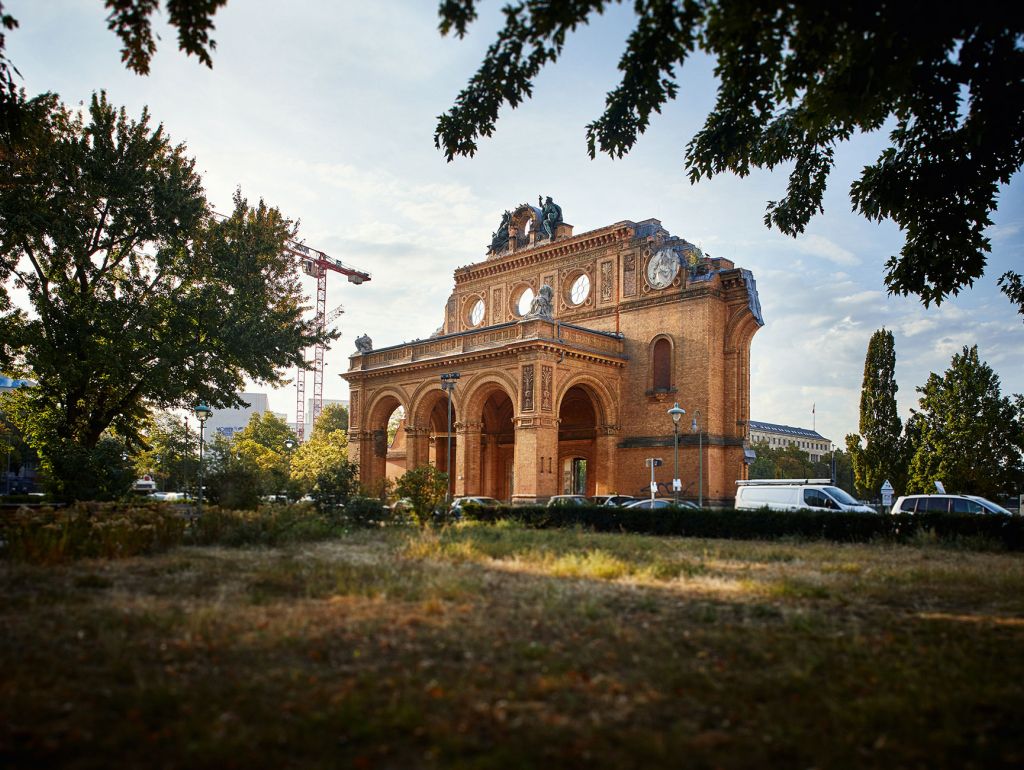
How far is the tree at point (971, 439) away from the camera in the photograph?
36844 mm

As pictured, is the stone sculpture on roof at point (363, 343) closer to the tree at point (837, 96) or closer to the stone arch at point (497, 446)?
the stone arch at point (497, 446)

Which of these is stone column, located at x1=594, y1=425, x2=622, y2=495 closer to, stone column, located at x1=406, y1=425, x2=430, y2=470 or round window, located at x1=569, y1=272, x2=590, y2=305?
round window, located at x1=569, y1=272, x2=590, y2=305

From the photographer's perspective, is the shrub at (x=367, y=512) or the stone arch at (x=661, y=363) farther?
the stone arch at (x=661, y=363)

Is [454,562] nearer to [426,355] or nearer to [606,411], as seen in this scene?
[606,411]

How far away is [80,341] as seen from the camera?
2358 cm

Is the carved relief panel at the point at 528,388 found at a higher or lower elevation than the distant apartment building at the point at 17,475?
higher

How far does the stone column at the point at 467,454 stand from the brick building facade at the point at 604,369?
53 mm

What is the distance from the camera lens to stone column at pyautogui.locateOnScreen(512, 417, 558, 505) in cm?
3147

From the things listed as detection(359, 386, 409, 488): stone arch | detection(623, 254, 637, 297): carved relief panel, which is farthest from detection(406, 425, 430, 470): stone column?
detection(623, 254, 637, 297): carved relief panel

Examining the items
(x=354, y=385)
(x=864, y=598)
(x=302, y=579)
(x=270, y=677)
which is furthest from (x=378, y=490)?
(x=354, y=385)

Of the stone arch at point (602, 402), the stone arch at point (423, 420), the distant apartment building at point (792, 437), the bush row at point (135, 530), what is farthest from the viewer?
the distant apartment building at point (792, 437)

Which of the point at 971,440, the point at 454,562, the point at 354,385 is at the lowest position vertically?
the point at 454,562

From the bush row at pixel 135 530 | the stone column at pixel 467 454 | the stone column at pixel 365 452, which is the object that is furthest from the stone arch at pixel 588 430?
the bush row at pixel 135 530

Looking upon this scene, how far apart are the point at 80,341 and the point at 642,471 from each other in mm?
22089
